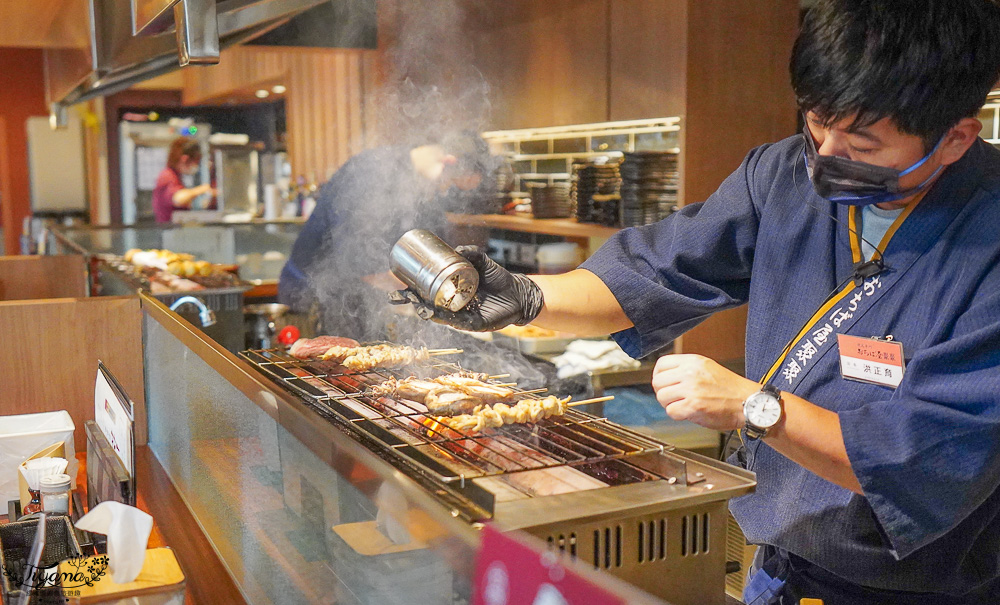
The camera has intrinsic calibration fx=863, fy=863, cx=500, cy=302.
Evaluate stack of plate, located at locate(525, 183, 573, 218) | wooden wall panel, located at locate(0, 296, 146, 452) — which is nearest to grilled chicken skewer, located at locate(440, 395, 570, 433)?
wooden wall panel, located at locate(0, 296, 146, 452)

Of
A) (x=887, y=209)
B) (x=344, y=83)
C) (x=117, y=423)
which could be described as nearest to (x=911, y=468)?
(x=887, y=209)

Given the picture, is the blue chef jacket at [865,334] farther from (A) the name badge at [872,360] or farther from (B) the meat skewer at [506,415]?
(B) the meat skewer at [506,415]

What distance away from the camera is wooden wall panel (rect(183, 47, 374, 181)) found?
686cm

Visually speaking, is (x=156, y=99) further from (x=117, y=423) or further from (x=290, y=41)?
(x=117, y=423)

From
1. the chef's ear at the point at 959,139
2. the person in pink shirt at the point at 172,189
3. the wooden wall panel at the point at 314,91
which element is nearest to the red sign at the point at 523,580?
the chef's ear at the point at 959,139

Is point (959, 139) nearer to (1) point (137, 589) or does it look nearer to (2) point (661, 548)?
(2) point (661, 548)

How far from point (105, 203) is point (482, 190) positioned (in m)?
8.94

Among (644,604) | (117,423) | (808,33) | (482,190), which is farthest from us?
(482,190)

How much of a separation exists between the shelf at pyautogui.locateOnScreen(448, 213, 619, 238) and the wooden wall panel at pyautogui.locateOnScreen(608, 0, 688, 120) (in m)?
0.56

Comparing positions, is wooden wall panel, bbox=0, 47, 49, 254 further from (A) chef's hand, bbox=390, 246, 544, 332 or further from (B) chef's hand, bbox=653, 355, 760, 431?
(B) chef's hand, bbox=653, 355, 760, 431

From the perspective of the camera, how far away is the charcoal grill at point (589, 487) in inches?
42.4

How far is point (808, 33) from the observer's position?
1.45 metres

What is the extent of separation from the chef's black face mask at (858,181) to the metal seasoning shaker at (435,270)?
65 cm

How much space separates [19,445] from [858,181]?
1.82 m
